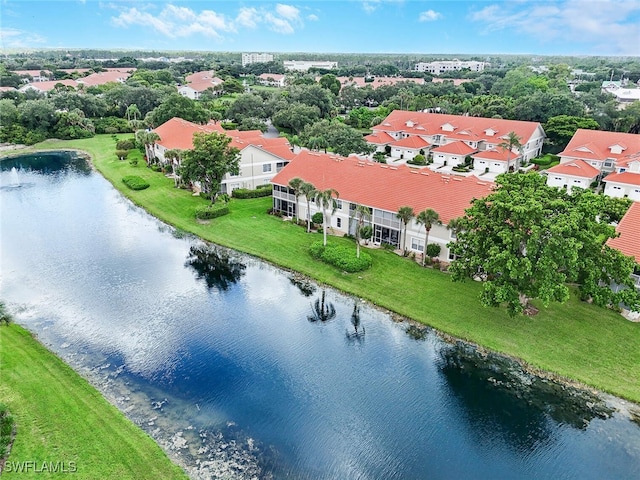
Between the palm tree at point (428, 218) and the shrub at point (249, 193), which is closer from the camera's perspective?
the palm tree at point (428, 218)

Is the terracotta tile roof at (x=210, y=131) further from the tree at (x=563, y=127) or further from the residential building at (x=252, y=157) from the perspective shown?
the tree at (x=563, y=127)

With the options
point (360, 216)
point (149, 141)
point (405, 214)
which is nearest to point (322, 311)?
point (360, 216)

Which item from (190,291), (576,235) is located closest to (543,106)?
(576,235)

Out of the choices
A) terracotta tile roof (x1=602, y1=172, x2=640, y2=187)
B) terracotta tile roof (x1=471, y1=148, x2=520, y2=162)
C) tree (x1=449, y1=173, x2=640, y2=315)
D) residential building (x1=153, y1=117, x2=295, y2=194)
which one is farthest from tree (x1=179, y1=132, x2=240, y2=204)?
terracotta tile roof (x1=602, y1=172, x2=640, y2=187)

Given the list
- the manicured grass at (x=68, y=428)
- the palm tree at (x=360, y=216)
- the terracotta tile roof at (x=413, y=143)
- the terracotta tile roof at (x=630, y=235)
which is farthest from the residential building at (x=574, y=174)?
the manicured grass at (x=68, y=428)

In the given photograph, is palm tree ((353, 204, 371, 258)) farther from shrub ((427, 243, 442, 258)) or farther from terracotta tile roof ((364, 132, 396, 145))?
terracotta tile roof ((364, 132, 396, 145))

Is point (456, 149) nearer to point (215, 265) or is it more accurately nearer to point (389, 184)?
point (389, 184)
